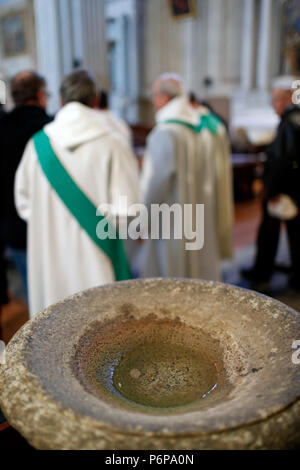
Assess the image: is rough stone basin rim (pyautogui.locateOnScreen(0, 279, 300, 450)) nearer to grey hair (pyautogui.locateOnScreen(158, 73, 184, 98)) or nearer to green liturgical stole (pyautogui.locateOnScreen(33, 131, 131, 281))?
green liturgical stole (pyautogui.locateOnScreen(33, 131, 131, 281))

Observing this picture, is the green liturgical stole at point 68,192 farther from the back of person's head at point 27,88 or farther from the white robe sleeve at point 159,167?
the white robe sleeve at point 159,167

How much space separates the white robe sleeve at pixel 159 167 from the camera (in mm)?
3297

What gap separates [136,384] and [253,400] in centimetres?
33

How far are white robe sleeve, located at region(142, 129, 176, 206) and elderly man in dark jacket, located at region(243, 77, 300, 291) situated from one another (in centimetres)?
81

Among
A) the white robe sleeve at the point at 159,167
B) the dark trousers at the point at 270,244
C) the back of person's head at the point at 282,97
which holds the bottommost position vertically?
the dark trousers at the point at 270,244

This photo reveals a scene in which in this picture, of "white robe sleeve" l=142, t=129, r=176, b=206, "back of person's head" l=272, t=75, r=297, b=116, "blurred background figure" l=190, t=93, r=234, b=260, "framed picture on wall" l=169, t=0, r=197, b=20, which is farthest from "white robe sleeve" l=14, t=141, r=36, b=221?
"framed picture on wall" l=169, t=0, r=197, b=20

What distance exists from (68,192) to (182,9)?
733 centimetres

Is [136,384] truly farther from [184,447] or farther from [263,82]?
[263,82]

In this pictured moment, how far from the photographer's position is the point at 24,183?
8.31 feet

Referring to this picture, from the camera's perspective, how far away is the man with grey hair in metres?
2.36

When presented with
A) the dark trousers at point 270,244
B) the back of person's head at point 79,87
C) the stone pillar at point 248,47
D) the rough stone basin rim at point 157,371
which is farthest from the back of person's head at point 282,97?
the stone pillar at point 248,47

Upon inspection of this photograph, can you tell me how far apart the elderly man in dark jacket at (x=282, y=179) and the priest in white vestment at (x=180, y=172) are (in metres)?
0.47

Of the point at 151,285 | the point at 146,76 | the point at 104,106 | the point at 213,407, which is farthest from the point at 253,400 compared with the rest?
the point at 146,76

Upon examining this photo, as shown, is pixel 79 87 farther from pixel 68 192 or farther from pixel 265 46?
pixel 265 46
